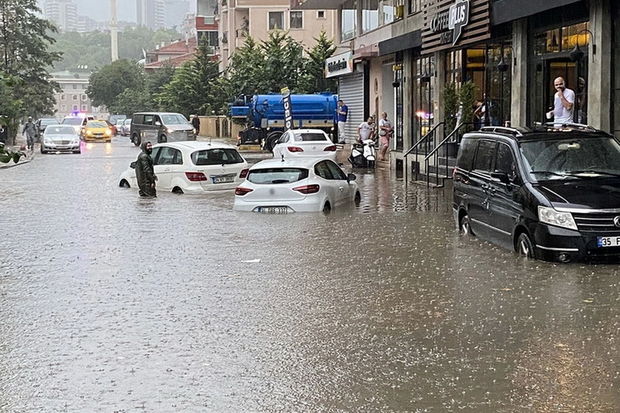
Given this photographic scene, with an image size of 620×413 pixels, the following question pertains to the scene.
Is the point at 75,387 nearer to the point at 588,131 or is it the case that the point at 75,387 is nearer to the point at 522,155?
the point at 522,155

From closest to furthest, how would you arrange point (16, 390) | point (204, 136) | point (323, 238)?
point (16, 390) < point (323, 238) < point (204, 136)

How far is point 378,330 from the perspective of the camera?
9188 millimetres

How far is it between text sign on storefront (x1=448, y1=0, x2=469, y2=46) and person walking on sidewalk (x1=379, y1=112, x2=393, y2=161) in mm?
10242

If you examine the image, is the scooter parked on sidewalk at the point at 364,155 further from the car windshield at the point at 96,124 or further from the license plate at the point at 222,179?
the car windshield at the point at 96,124

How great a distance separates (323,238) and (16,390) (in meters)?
9.08

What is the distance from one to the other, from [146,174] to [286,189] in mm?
5426

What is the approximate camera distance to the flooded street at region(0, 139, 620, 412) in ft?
23.2

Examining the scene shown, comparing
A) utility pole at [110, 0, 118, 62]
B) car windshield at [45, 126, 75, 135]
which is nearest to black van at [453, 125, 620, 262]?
car windshield at [45, 126, 75, 135]

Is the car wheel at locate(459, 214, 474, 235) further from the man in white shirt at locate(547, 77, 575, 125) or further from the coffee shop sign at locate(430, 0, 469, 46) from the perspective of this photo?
the coffee shop sign at locate(430, 0, 469, 46)

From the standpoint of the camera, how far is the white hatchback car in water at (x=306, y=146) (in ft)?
117

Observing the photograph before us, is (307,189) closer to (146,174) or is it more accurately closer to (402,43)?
(146,174)

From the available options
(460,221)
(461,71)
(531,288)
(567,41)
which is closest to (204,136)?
(461,71)

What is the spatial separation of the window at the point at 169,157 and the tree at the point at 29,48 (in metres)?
51.6

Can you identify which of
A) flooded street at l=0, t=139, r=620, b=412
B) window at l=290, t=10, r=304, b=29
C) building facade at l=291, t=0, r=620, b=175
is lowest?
flooded street at l=0, t=139, r=620, b=412
